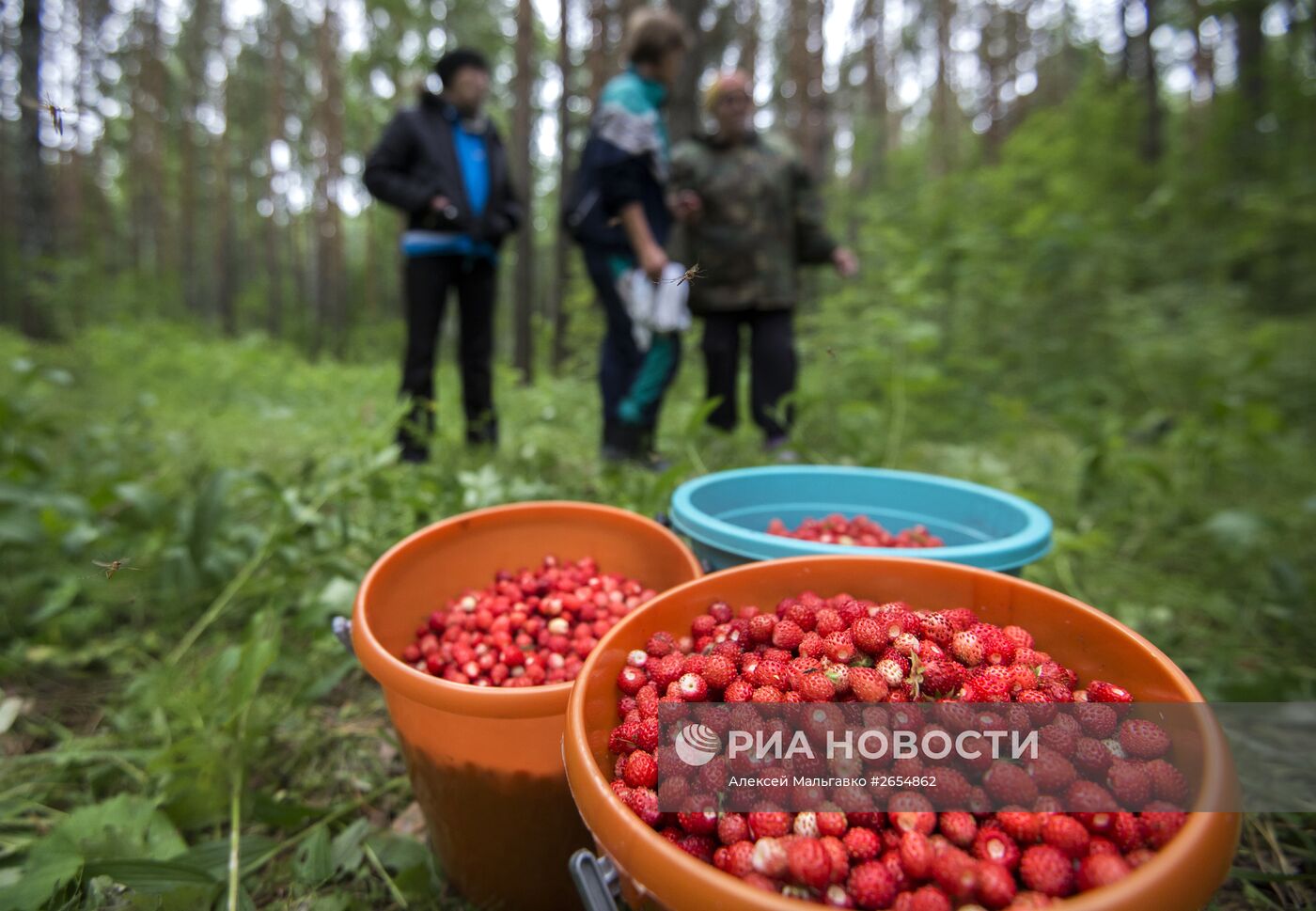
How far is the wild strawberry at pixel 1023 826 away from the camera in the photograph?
729 mm

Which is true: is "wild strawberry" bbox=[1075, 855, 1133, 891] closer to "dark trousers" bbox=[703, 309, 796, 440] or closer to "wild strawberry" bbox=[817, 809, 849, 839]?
"wild strawberry" bbox=[817, 809, 849, 839]

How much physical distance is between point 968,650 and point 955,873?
32 cm

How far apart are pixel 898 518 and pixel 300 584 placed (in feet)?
5.53

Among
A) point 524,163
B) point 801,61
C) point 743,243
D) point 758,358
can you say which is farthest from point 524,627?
point 801,61

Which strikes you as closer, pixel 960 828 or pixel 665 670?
pixel 960 828

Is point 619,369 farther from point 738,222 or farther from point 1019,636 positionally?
point 1019,636

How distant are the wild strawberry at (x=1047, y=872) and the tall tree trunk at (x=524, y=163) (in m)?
6.52

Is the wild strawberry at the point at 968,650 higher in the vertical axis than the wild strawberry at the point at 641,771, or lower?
higher

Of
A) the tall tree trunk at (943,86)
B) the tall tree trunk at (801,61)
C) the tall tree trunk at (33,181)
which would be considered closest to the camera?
the tall tree trunk at (33,181)

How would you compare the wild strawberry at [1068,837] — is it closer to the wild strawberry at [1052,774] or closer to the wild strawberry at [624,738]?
the wild strawberry at [1052,774]

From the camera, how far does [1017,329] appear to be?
554cm

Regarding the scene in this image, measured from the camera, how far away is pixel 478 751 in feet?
3.14

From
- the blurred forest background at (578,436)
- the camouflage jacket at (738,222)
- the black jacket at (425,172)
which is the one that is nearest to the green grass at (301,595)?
the blurred forest background at (578,436)

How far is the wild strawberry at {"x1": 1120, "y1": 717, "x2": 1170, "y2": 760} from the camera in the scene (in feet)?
2.58
